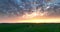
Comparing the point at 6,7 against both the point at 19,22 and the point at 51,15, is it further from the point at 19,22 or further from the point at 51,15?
the point at 51,15

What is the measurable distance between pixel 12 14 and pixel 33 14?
306mm

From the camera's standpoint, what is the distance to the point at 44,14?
161 centimetres

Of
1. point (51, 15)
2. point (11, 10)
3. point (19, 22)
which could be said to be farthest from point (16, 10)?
point (51, 15)
